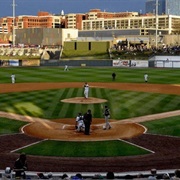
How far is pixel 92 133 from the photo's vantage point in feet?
73.1

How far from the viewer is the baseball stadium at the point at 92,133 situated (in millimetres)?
16688

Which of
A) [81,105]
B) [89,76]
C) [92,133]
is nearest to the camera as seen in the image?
[92,133]

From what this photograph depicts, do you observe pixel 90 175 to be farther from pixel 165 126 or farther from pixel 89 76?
pixel 89 76

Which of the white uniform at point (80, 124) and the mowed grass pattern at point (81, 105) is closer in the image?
the white uniform at point (80, 124)

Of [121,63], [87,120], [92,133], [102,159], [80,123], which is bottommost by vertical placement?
[102,159]

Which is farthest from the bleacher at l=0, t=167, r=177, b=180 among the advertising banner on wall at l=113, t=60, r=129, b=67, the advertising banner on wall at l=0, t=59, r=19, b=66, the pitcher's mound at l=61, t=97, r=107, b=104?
the advertising banner on wall at l=0, t=59, r=19, b=66

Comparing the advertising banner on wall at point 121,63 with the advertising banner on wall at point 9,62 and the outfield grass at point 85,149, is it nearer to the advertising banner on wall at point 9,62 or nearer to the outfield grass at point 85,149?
the advertising banner on wall at point 9,62

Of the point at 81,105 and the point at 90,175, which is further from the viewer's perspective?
the point at 81,105

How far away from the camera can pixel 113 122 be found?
83.7 ft

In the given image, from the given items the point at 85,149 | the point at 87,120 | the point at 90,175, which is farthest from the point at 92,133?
the point at 90,175

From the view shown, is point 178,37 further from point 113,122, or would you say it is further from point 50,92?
point 113,122

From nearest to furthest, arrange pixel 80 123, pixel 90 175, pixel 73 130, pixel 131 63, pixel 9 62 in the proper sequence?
1. pixel 90 175
2. pixel 80 123
3. pixel 73 130
4. pixel 131 63
5. pixel 9 62

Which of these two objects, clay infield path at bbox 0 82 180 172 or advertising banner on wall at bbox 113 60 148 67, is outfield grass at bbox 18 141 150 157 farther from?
advertising banner on wall at bbox 113 60 148 67

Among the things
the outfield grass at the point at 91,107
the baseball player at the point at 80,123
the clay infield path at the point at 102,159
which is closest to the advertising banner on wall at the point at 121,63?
the outfield grass at the point at 91,107
